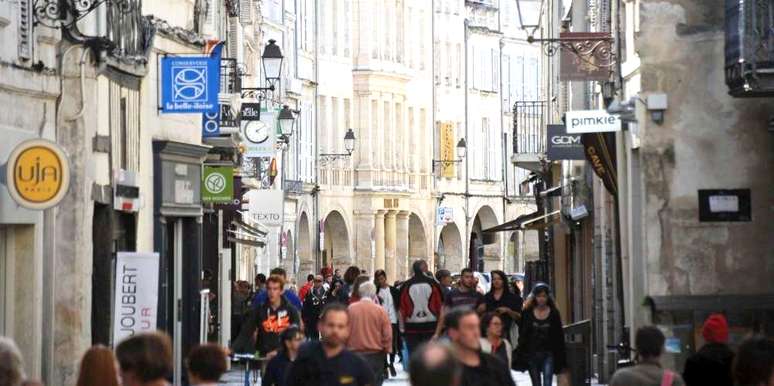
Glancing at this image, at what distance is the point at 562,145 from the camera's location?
101 ft

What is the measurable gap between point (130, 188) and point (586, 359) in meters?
5.39

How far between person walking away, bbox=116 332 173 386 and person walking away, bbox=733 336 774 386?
9.55 feet

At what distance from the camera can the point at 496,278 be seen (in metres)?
25.2

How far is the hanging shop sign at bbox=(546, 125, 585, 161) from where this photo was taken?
101 feet

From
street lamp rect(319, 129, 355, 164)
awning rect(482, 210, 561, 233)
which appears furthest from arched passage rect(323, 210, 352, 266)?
awning rect(482, 210, 561, 233)

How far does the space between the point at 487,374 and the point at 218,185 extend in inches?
772

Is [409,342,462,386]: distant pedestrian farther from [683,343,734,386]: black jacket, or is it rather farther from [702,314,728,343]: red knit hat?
[702,314,728,343]: red knit hat

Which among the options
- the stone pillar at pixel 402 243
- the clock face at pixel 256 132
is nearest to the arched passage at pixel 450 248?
the stone pillar at pixel 402 243

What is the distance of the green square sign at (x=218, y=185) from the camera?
3125 centimetres

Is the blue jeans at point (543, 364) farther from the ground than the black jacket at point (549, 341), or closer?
closer

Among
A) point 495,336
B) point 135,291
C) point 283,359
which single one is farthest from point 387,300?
point 283,359

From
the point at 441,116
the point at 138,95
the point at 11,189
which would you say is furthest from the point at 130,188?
the point at 441,116

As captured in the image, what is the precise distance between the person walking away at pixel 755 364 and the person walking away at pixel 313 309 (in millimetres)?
25482

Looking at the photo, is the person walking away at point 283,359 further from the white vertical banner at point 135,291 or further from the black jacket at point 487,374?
the white vertical banner at point 135,291
